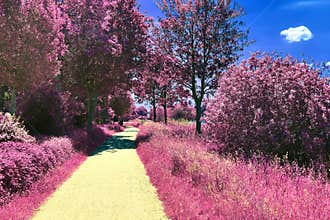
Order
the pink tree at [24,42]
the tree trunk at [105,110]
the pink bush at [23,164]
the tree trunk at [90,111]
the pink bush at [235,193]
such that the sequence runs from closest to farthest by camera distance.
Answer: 1. the pink bush at [235,193]
2. the pink bush at [23,164]
3. the pink tree at [24,42]
4. the tree trunk at [90,111]
5. the tree trunk at [105,110]

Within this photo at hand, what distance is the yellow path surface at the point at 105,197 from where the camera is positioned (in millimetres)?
6435

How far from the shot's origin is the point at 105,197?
7797mm

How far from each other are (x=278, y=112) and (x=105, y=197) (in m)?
6.43

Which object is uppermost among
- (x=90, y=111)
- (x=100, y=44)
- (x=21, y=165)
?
(x=100, y=44)

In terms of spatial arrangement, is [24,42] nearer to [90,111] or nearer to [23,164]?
[23,164]

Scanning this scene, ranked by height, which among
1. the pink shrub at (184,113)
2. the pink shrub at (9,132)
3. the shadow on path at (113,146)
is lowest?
the shadow on path at (113,146)

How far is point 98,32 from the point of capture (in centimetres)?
2255

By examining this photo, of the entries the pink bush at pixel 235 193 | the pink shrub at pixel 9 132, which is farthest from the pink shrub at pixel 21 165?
the pink bush at pixel 235 193

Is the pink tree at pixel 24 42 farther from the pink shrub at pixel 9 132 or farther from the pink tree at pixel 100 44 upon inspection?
the pink tree at pixel 100 44

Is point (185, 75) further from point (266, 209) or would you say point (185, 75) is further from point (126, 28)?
point (266, 209)

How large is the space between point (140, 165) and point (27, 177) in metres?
5.58

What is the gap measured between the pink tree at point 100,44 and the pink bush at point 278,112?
14.2m

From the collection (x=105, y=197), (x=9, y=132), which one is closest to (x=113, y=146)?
(x=9, y=132)

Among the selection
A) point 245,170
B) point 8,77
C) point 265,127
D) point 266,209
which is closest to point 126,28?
point 8,77
